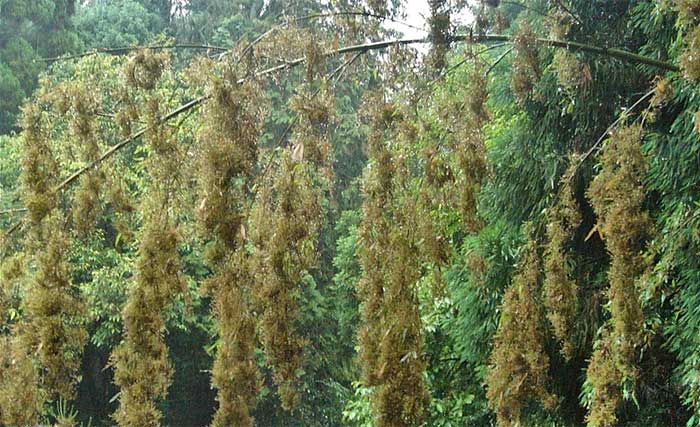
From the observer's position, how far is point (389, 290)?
281 centimetres

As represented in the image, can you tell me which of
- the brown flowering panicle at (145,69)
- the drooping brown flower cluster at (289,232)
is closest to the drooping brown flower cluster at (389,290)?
the drooping brown flower cluster at (289,232)

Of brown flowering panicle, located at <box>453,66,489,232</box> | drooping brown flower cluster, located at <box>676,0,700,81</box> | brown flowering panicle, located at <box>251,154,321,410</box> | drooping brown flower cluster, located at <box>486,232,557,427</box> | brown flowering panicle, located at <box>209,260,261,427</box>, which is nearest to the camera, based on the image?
drooping brown flower cluster, located at <box>676,0,700,81</box>

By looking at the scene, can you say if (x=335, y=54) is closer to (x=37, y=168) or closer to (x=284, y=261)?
(x=284, y=261)

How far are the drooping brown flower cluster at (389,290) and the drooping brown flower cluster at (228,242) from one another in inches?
15.1

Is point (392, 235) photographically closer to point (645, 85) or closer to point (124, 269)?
point (645, 85)

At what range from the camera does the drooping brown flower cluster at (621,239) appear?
2590 millimetres

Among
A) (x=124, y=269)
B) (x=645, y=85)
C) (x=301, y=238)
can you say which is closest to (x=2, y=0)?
(x=124, y=269)

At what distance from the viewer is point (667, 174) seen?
4.20m

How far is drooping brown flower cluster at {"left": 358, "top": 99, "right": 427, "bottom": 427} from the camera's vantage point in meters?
2.76

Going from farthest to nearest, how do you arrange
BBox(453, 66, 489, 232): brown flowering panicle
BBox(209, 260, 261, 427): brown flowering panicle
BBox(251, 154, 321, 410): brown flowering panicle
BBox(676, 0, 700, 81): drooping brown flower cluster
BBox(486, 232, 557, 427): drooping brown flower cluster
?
1. BBox(453, 66, 489, 232): brown flowering panicle
2. BBox(486, 232, 557, 427): drooping brown flower cluster
3. BBox(251, 154, 321, 410): brown flowering panicle
4. BBox(209, 260, 261, 427): brown flowering panicle
5. BBox(676, 0, 700, 81): drooping brown flower cluster

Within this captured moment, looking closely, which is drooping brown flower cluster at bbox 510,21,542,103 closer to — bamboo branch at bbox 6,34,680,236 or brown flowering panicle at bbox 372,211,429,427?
bamboo branch at bbox 6,34,680,236

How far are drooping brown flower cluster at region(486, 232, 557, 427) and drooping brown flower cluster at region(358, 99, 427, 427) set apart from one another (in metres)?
0.25

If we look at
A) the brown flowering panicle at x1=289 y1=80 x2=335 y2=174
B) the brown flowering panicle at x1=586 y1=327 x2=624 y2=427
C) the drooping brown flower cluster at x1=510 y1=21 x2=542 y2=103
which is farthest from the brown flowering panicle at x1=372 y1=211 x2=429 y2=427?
the drooping brown flower cluster at x1=510 y1=21 x2=542 y2=103

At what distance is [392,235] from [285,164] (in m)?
0.41
